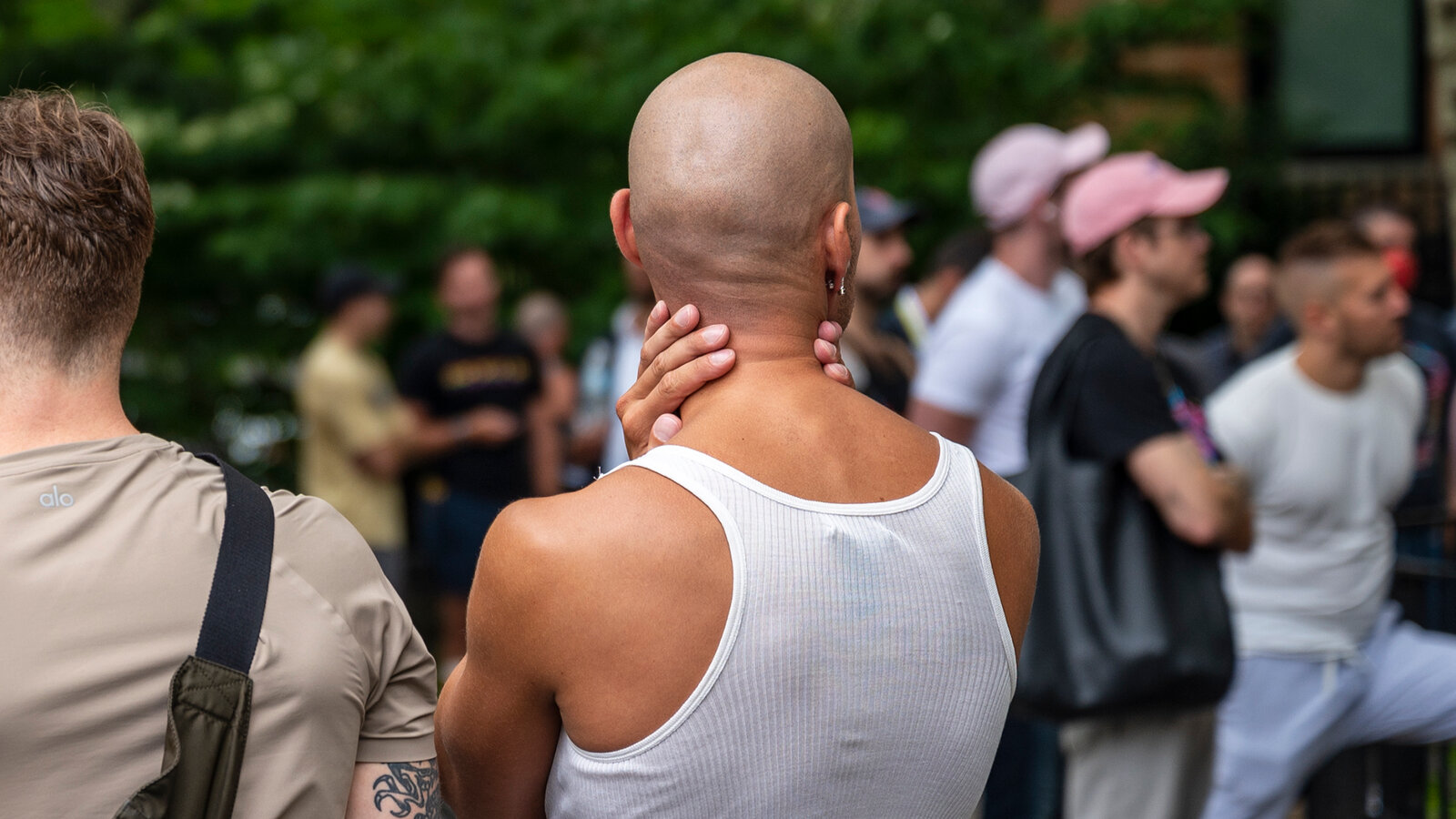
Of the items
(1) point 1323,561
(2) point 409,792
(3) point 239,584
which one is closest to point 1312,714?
(1) point 1323,561

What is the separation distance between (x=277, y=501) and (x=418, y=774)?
42 cm

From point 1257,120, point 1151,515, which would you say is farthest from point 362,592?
point 1257,120

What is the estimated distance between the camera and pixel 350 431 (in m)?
7.25

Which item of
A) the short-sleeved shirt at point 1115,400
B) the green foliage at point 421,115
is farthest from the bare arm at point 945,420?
→ the green foliage at point 421,115

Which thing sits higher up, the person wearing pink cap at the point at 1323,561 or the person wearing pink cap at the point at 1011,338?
the person wearing pink cap at the point at 1011,338

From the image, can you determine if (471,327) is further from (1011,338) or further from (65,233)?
(65,233)

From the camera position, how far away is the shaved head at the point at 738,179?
175cm

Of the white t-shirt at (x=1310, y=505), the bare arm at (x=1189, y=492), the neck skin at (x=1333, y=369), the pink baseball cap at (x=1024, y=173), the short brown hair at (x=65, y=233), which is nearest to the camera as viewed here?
the short brown hair at (x=65, y=233)

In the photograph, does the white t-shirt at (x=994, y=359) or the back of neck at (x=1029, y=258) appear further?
the back of neck at (x=1029, y=258)

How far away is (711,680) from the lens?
1654 millimetres

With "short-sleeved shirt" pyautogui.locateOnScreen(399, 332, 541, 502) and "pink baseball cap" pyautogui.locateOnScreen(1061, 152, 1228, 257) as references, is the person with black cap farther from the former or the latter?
"short-sleeved shirt" pyautogui.locateOnScreen(399, 332, 541, 502)

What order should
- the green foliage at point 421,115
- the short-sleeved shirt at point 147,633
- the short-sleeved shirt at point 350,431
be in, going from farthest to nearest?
the green foliage at point 421,115 < the short-sleeved shirt at point 350,431 < the short-sleeved shirt at point 147,633

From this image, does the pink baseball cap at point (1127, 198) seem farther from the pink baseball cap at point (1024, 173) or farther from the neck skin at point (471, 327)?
the neck skin at point (471, 327)

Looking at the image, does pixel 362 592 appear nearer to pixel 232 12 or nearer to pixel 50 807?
pixel 50 807
